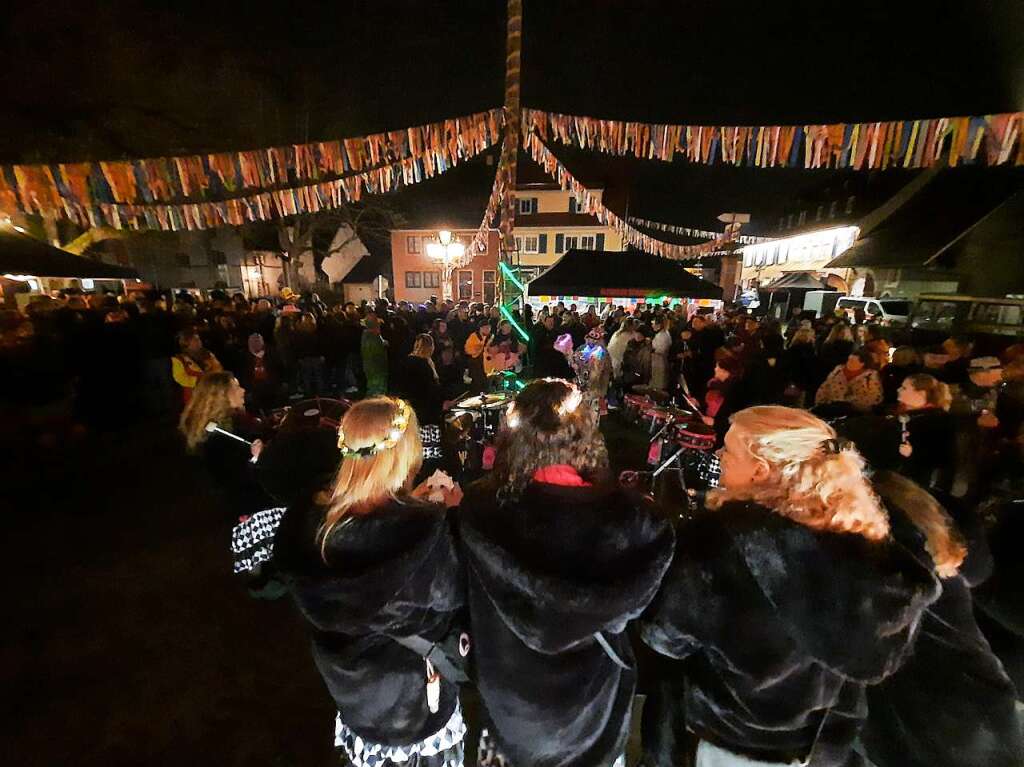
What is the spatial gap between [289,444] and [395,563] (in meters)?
1.92

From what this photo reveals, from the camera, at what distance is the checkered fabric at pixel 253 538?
3.52m

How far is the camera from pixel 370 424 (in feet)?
5.74

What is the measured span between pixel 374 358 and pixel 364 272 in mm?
35040

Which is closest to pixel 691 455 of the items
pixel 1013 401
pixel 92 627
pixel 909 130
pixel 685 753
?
pixel 1013 401

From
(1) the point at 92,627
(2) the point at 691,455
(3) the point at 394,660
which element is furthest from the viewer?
(2) the point at 691,455

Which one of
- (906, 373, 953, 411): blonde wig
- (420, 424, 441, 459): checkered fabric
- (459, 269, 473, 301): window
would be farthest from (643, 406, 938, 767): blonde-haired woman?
(459, 269, 473, 301): window

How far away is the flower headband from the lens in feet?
5.59

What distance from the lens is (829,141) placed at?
434cm

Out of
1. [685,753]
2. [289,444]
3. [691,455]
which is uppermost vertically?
[289,444]

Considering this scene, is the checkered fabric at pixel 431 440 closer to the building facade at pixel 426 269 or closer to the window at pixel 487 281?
the building facade at pixel 426 269

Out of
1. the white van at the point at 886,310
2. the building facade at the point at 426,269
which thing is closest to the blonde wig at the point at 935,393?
the white van at the point at 886,310

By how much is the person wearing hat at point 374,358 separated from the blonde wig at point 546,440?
6.42 meters

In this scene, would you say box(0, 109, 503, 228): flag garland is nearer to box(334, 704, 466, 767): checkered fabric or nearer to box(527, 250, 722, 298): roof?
box(527, 250, 722, 298): roof

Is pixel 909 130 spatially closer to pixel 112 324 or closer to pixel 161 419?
pixel 112 324
